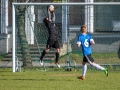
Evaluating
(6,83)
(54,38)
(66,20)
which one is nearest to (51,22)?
(54,38)

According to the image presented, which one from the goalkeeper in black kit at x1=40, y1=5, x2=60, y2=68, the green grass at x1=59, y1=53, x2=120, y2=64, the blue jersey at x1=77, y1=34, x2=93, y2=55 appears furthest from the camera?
the green grass at x1=59, y1=53, x2=120, y2=64

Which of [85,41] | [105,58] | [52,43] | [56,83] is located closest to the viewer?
[56,83]

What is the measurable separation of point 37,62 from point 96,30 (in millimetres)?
2619

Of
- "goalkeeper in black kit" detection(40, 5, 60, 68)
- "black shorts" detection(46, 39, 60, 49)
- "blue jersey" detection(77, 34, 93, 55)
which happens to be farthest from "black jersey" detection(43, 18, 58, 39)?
"blue jersey" detection(77, 34, 93, 55)

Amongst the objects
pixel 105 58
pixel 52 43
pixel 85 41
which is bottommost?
pixel 105 58

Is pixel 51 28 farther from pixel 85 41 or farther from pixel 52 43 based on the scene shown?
pixel 85 41

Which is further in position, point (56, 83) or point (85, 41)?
point (85, 41)

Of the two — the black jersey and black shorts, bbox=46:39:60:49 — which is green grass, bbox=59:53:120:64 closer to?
black shorts, bbox=46:39:60:49

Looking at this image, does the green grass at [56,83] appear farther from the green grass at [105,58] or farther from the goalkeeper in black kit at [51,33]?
the green grass at [105,58]

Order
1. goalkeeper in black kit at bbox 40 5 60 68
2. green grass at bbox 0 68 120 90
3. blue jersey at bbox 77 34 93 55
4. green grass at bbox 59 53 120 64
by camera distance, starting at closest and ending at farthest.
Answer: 1. green grass at bbox 0 68 120 90
2. blue jersey at bbox 77 34 93 55
3. goalkeeper in black kit at bbox 40 5 60 68
4. green grass at bbox 59 53 120 64

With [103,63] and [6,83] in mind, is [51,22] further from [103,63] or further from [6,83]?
[6,83]

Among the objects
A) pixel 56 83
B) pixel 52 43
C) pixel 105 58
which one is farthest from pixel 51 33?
pixel 56 83

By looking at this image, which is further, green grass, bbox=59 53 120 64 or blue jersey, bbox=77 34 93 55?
green grass, bbox=59 53 120 64

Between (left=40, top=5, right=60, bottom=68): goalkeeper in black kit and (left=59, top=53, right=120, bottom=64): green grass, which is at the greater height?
(left=40, top=5, right=60, bottom=68): goalkeeper in black kit
